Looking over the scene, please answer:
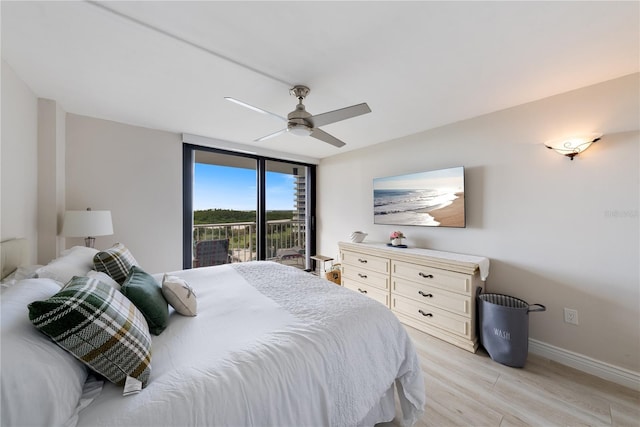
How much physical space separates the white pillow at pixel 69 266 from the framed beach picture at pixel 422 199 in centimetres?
310

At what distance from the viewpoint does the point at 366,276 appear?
10.4 feet

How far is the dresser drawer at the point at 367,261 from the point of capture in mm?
2951

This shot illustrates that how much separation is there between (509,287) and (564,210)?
85 cm

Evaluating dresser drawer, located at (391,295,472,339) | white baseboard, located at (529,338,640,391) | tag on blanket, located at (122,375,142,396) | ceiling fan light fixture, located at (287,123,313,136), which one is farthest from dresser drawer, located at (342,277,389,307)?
tag on blanket, located at (122,375,142,396)

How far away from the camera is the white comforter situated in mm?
789

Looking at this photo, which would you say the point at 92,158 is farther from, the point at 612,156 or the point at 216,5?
the point at 612,156

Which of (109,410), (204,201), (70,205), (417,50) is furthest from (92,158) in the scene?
(417,50)

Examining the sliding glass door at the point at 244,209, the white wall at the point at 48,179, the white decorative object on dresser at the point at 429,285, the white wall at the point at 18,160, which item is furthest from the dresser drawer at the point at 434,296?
the white wall at the point at 48,179

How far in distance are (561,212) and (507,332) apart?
1.15 m

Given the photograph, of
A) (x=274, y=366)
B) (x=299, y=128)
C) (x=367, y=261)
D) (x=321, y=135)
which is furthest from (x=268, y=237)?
(x=274, y=366)

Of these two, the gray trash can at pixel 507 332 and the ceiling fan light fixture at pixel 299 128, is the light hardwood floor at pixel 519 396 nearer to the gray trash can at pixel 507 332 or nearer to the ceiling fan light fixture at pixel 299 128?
the gray trash can at pixel 507 332

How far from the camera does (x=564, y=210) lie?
2.05 meters

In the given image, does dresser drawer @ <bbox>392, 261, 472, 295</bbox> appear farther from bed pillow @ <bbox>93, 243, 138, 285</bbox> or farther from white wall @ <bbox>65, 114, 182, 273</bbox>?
white wall @ <bbox>65, 114, 182, 273</bbox>

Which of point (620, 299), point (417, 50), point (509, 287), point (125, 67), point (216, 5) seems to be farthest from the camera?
point (509, 287)
